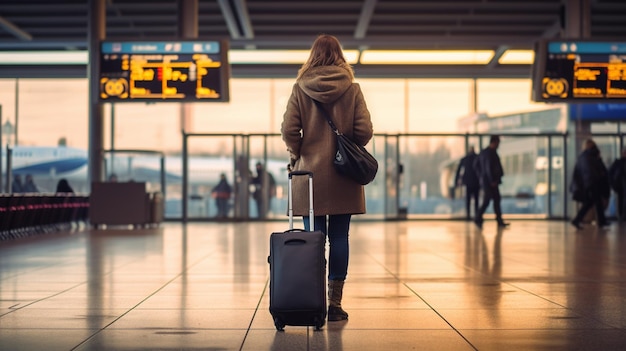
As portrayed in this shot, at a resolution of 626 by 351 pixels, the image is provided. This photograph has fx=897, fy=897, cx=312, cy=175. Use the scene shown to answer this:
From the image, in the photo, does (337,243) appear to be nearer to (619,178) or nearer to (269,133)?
(619,178)

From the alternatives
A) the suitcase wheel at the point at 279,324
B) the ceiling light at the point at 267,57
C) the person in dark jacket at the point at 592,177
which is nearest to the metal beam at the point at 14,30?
the ceiling light at the point at 267,57

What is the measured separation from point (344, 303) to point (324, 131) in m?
1.41

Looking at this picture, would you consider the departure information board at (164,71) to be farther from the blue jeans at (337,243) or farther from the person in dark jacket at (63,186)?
the blue jeans at (337,243)

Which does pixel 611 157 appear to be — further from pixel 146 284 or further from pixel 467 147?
pixel 146 284

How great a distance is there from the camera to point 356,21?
2386cm

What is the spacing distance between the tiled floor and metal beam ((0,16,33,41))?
524 inches

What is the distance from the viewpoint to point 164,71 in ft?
52.7

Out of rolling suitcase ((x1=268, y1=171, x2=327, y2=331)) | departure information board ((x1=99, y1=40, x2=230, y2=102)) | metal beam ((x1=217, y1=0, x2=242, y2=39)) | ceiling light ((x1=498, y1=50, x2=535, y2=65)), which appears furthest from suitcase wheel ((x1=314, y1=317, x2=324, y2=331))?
ceiling light ((x1=498, y1=50, x2=535, y2=65))

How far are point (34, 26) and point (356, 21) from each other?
8850 millimetres

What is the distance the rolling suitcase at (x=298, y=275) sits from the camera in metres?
4.84

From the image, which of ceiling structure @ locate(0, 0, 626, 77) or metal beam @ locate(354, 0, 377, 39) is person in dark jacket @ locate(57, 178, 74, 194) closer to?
ceiling structure @ locate(0, 0, 626, 77)

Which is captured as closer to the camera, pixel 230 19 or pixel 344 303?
pixel 344 303

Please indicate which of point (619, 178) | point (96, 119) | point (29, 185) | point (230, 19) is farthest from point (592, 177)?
point (29, 185)

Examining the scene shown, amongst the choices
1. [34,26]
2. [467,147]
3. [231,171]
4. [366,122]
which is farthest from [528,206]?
[366,122]
